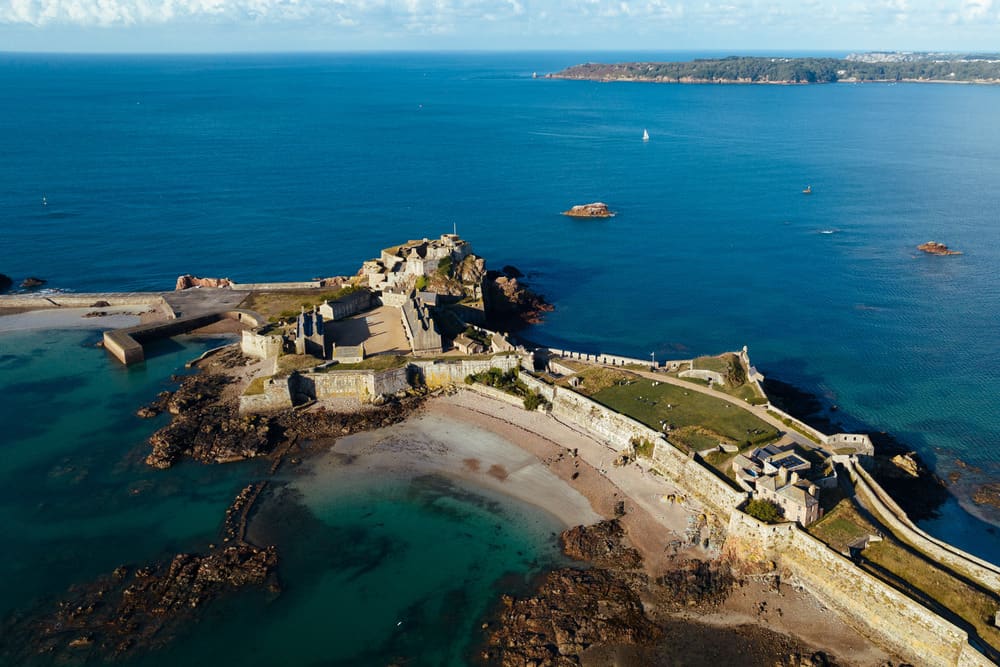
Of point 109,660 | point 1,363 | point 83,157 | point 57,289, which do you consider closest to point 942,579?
point 109,660

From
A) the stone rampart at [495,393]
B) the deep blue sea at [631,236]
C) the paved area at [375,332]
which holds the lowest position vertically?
the deep blue sea at [631,236]

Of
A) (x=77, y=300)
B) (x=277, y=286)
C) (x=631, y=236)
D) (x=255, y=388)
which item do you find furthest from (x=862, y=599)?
(x=631, y=236)

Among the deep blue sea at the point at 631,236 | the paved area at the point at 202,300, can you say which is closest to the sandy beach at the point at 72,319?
the paved area at the point at 202,300

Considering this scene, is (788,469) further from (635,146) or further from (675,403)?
(635,146)

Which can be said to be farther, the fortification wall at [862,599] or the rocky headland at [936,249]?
the rocky headland at [936,249]

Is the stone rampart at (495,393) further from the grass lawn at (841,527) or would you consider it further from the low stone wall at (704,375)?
the grass lawn at (841,527)

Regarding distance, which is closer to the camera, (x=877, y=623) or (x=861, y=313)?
(x=877, y=623)

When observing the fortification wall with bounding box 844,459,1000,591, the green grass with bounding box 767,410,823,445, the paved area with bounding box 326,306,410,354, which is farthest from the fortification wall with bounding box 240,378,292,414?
the fortification wall with bounding box 844,459,1000,591
